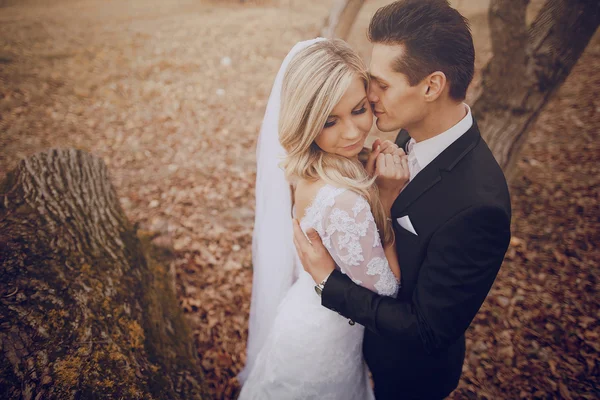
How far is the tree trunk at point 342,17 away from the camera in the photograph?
647cm

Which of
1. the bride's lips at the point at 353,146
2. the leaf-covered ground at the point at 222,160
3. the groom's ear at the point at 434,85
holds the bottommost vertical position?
the leaf-covered ground at the point at 222,160

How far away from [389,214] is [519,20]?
292 cm

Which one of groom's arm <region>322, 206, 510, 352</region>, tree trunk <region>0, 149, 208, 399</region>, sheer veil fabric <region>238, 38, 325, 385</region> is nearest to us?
groom's arm <region>322, 206, 510, 352</region>

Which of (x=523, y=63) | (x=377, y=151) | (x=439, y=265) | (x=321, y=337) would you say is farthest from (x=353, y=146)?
(x=523, y=63)

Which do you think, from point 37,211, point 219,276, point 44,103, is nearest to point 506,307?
point 219,276

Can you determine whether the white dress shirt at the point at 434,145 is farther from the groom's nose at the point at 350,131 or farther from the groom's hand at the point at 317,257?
the groom's hand at the point at 317,257

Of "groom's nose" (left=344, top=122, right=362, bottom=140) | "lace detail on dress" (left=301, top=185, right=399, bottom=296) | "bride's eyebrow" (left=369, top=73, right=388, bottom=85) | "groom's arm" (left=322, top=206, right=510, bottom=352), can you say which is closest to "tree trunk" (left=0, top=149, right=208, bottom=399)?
"lace detail on dress" (left=301, top=185, right=399, bottom=296)

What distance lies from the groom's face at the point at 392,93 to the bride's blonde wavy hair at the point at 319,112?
0.28ft

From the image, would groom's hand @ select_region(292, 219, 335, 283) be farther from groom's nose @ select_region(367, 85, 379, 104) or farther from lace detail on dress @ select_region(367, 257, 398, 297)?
groom's nose @ select_region(367, 85, 379, 104)

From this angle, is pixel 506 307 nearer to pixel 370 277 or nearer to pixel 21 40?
pixel 370 277

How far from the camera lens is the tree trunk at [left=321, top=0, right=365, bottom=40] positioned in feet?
21.2

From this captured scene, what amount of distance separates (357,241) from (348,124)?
0.74 meters

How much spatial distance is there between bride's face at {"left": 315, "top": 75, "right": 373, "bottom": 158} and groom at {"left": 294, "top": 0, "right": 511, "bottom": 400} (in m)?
0.12

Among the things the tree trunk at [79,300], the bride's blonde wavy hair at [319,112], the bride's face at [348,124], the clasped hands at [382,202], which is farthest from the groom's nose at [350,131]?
the tree trunk at [79,300]
